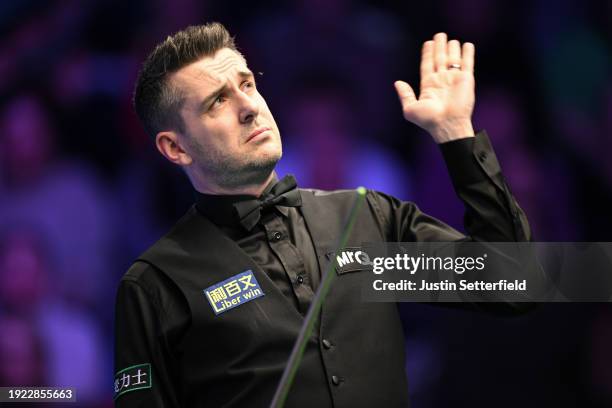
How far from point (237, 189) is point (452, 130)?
55cm

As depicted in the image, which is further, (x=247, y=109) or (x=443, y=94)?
(x=247, y=109)

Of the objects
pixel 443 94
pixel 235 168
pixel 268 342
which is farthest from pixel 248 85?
pixel 268 342

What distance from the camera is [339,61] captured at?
3391mm

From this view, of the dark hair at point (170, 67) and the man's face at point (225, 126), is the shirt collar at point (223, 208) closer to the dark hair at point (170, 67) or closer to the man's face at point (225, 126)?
the man's face at point (225, 126)

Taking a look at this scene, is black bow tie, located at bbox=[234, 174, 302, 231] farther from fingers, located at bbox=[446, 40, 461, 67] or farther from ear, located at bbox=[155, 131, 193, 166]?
fingers, located at bbox=[446, 40, 461, 67]

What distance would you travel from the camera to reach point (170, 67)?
2.13m

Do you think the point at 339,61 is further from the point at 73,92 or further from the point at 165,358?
the point at 165,358

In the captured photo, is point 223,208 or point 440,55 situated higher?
point 440,55

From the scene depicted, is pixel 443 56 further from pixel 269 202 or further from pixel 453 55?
pixel 269 202

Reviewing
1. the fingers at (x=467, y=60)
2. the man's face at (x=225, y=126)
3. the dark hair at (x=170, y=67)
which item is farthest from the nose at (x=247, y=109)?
the fingers at (x=467, y=60)

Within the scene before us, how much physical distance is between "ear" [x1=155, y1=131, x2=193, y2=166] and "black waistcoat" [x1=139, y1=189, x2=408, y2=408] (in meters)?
0.20

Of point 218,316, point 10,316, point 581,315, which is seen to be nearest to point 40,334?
point 10,316

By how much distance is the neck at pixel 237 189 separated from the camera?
2111 millimetres

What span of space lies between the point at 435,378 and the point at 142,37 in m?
1.72
